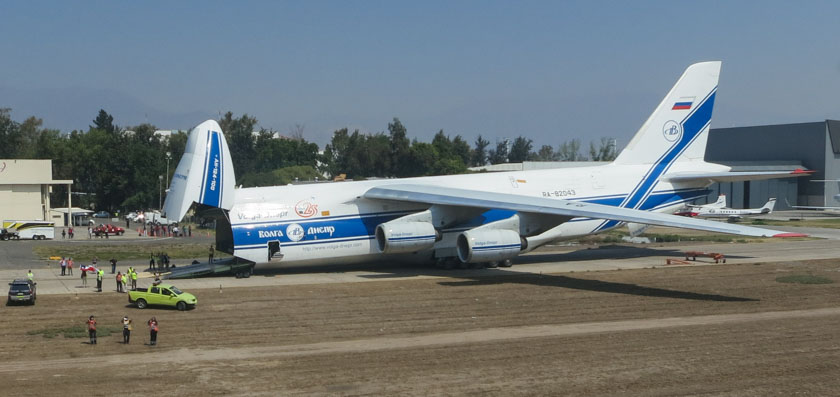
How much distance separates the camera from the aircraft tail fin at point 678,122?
151ft

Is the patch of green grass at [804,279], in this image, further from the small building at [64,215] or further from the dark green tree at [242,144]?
the dark green tree at [242,144]

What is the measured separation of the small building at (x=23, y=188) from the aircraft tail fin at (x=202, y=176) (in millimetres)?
50459

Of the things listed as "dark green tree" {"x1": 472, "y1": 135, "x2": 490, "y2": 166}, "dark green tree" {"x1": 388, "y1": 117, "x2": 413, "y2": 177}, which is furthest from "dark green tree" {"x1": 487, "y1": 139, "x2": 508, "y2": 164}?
"dark green tree" {"x1": 388, "y1": 117, "x2": 413, "y2": 177}

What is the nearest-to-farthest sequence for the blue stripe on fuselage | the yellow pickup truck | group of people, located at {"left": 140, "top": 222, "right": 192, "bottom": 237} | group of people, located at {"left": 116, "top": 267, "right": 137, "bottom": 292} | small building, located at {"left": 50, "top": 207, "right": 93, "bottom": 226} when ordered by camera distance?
the yellow pickup truck → group of people, located at {"left": 116, "top": 267, "right": 137, "bottom": 292} → the blue stripe on fuselage → group of people, located at {"left": 140, "top": 222, "right": 192, "bottom": 237} → small building, located at {"left": 50, "top": 207, "right": 93, "bottom": 226}

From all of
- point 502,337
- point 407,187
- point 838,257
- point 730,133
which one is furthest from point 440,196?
point 730,133

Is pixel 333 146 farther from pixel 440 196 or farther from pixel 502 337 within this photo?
pixel 502 337

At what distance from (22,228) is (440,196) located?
43.3 m

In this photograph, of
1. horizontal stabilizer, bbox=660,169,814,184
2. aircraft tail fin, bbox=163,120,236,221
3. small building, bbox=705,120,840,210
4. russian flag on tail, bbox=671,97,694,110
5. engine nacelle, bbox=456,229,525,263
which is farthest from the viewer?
small building, bbox=705,120,840,210

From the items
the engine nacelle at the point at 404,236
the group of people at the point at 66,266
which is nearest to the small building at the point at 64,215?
the group of people at the point at 66,266

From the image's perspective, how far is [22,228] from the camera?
66.5 meters

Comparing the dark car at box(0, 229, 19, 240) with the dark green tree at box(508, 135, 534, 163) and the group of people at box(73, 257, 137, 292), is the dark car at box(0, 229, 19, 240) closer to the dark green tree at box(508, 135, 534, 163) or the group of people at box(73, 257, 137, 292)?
the group of people at box(73, 257, 137, 292)

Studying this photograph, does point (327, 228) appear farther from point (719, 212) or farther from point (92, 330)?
point (719, 212)

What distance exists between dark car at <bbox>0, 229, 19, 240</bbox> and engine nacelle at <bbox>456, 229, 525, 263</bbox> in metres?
44.1

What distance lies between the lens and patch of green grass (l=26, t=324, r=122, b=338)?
25.8 m
